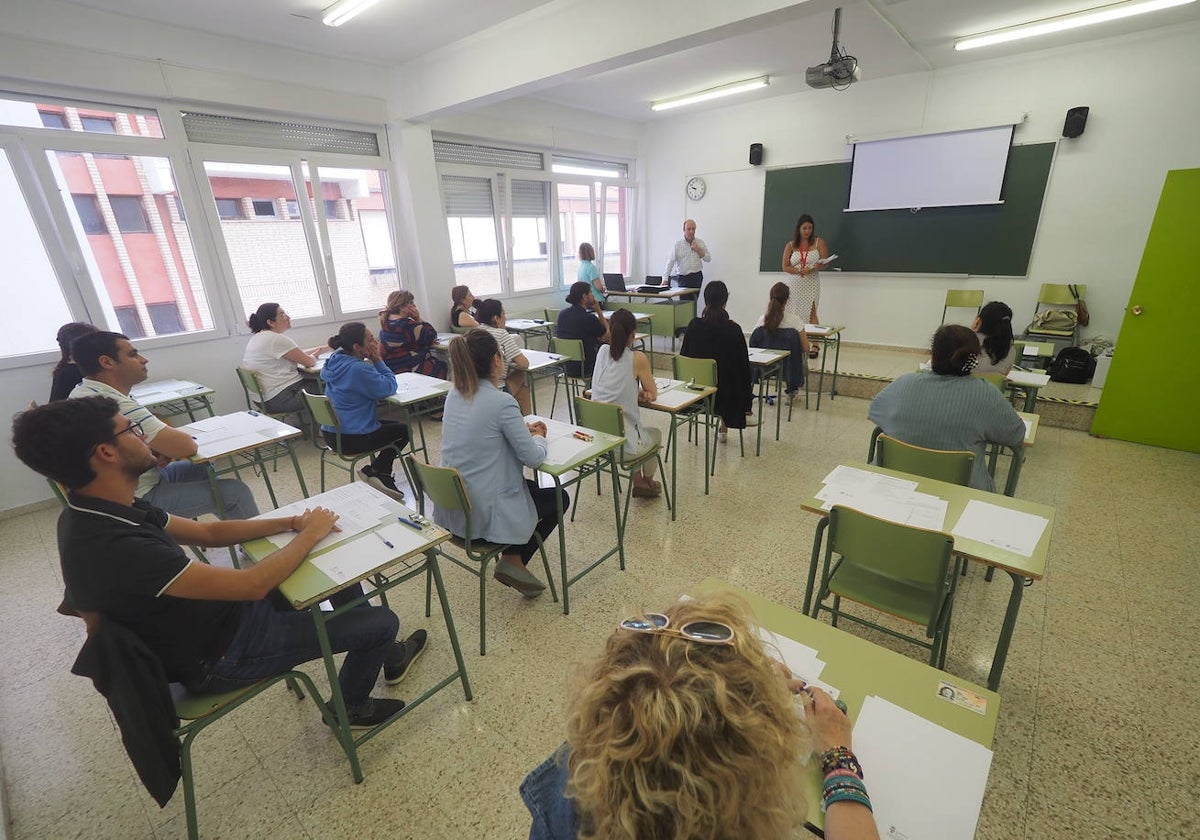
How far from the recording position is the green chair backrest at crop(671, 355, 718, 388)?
12.0 ft

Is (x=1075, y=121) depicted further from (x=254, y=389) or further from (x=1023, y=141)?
(x=254, y=389)

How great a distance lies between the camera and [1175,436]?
3910 mm

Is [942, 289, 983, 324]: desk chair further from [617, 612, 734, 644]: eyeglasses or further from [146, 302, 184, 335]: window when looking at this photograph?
[146, 302, 184, 335]: window

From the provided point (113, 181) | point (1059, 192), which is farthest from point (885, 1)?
point (113, 181)

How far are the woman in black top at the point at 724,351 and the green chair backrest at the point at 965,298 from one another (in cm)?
399

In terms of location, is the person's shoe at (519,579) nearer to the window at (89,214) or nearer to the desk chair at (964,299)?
the window at (89,214)

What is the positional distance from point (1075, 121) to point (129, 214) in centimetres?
883

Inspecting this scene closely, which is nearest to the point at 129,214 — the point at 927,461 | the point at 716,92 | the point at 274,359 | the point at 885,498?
the point at 274,359

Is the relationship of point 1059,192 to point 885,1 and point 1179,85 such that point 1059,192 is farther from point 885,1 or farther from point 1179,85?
point 885,1

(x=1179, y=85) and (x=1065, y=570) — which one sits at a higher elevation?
(x=1179, y=85)

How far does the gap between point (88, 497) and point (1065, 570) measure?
406cm

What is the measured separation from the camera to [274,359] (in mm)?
4059

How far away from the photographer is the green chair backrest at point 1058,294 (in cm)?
535

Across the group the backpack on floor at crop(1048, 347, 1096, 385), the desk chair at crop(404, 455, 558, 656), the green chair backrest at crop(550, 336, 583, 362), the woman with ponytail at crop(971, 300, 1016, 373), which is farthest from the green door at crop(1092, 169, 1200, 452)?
the desk chair at crop(404, 455, 558, 656)
